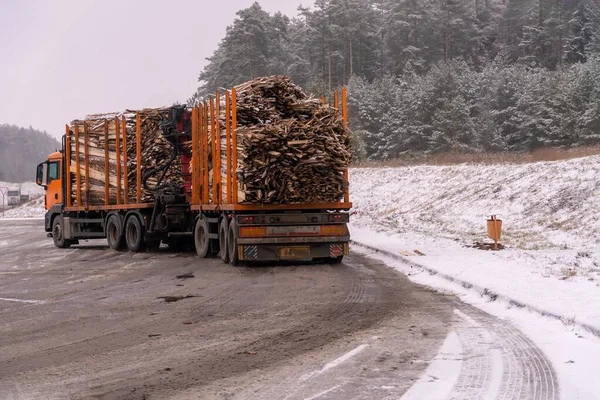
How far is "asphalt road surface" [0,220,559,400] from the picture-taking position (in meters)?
5.76

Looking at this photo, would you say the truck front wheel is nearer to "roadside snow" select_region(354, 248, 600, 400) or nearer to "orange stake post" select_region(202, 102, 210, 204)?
"orange stake post" select_region(202, 102, 210, 204)

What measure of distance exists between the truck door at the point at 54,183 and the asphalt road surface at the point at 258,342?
1117cm

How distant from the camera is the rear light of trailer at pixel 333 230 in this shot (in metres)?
15.1

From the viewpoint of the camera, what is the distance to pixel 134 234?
20016 mm

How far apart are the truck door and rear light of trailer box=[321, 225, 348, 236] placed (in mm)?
11883

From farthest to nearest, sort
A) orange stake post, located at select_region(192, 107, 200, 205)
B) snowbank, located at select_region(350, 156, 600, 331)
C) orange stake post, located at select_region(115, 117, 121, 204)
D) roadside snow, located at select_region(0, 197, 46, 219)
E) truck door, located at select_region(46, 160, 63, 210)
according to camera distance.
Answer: roadside snow, located at select_region(0, 197, 46, 219) → truck door, located at select_region(46, 160, 63, 210) → orange stake post, located at select_region(115, 117, 121, 204) → orange stake post, located at select_region(192, 107, 200, 205) → snowbank, located at select_region(350, 156, 600, 331)

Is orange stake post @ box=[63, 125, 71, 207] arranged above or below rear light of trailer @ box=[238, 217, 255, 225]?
above

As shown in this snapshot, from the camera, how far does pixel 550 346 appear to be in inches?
284

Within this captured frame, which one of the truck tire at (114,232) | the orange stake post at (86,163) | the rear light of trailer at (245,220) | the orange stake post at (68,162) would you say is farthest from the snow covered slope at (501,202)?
the orange stake post at (68,162)

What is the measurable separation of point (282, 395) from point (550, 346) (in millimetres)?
3068

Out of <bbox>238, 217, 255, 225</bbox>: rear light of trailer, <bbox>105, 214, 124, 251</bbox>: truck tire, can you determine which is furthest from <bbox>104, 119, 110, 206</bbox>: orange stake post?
<bbox>238, 217, 255, 225</bbox>: rear light of trailer

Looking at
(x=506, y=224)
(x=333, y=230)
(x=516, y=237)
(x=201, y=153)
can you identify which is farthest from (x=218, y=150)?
(x=506, y=224)

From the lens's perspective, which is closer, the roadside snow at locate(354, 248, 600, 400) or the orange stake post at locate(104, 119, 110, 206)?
the roadside snow at locate(354, 248, 600, 400)

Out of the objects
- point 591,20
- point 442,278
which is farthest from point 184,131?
point 591,20
